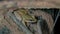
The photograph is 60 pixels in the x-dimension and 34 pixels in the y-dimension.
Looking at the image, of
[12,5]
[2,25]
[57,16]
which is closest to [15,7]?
[12,5]

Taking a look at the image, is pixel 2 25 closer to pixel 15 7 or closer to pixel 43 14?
pixel 15 7

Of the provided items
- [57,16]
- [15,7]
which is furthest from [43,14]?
[15,7]

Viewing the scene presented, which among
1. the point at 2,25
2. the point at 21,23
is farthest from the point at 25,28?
the point at 2,25

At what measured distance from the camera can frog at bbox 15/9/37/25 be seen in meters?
0.92

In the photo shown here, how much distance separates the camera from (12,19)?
918mm

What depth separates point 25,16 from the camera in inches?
36.5

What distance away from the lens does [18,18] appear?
0.92 m

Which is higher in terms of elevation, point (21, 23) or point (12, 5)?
point (12, 5)

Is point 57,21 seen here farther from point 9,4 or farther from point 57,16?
point 9,4

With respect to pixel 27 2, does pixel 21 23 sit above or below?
below

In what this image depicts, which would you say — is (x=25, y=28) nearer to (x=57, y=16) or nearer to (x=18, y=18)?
(x=18, y=18)

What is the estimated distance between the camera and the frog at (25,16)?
92 cm

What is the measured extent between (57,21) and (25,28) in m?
0.24

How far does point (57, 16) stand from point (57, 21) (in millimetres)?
36
